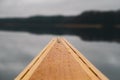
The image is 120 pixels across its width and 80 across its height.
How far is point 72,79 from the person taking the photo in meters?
5.25

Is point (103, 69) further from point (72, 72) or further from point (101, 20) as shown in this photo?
point (101, 20)

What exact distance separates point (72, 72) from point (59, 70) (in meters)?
0.33

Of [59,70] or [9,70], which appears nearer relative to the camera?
[59,70]

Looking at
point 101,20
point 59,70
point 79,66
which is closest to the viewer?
point 59,70

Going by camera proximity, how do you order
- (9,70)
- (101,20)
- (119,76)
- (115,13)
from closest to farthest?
(119,76) < (9,70) < (115,13) < (101,20)

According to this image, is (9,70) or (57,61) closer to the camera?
(57,61)

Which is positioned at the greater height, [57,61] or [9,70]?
[57,61]

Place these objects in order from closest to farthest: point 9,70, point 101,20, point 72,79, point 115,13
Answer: point 72,79
point 9,70
point 115,13
point 101,20

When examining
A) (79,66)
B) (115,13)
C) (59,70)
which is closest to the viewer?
(59,70)

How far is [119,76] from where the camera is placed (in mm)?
8836

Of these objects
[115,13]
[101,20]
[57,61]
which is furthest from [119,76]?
[101,20]

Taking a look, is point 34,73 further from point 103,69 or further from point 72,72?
point 103,69

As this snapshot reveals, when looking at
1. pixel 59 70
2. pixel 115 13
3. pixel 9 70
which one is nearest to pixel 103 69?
pixel 9 70

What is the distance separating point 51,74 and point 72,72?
499 millimetres
